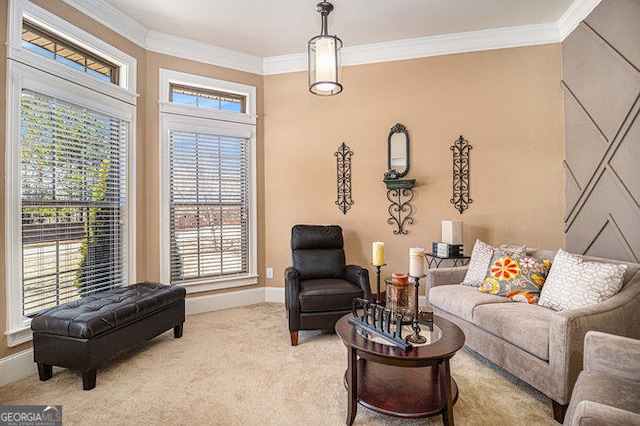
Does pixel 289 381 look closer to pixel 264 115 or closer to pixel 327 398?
pixel 327 398

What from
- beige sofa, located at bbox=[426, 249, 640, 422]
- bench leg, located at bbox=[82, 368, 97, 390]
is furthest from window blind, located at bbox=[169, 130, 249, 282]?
beige sofa, located at bbox=[426, 249, 640, 422]

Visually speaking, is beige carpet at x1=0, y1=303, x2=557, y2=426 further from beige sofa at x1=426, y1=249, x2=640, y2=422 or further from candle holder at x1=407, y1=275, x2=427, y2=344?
candle holder at x1=407, y1=275, x2=427, y2=344

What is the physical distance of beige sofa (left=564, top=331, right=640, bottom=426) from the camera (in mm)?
1053

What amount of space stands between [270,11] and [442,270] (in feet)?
9.84

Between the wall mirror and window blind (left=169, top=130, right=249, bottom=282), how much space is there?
176 centimetres

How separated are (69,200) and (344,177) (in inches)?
106

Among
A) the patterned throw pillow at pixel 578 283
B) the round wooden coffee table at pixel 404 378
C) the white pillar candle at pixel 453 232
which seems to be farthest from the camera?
the white pillar candle at pixel 453 232

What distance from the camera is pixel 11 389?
2123 millimetres

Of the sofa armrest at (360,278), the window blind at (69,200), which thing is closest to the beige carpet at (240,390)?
the sofa armrest at (360,278)

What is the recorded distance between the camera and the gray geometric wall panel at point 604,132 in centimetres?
245

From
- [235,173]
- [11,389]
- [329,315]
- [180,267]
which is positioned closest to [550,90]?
[329,315]

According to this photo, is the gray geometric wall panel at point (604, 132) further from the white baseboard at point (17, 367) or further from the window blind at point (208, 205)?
the white baseboard at point (17, 367)

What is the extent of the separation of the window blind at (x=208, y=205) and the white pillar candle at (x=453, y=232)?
2.33 m

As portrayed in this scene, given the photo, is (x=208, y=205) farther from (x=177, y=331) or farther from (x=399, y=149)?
(x=399, y=149)
